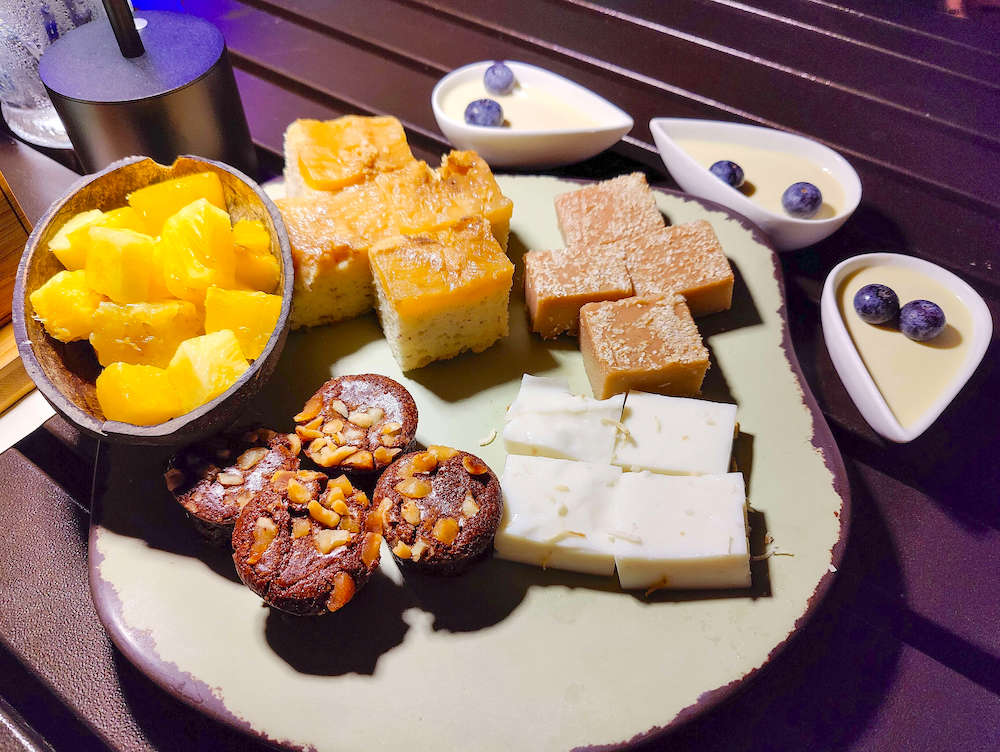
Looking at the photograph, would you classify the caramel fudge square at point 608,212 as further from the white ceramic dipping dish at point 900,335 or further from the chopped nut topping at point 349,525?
the chopped nut topping at point 349,525

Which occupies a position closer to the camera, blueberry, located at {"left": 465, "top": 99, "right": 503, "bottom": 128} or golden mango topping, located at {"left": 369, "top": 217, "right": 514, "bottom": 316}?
golden mango topping, located at {"left": 369, "top": 217, "right": 514, "bottom": 316}

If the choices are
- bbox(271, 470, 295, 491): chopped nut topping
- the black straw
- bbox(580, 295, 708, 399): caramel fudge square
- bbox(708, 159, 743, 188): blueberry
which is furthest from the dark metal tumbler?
bbox(708, 159, 743, 188): blueberry

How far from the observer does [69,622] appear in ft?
5.13

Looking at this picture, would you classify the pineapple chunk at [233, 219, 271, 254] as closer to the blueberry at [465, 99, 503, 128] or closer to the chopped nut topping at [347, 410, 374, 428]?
the chopped nut topping at [347, 410, 374, 428]

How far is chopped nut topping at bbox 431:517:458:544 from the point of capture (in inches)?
56.4

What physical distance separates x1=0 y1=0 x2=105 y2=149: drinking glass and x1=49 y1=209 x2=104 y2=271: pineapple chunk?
974 mm

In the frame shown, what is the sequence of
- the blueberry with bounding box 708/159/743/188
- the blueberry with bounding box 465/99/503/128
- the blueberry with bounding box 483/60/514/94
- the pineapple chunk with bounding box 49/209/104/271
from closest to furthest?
1. the pineapple chunk with bounding box 49/209/104/271
2. the blueberry with bounding box 708/159/743/188
3. the blueberry with bounding box 465/99/503/128
4. the blueberry with bounding box 483/60/514/94

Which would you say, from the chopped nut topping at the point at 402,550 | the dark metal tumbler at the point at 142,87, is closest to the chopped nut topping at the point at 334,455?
the chopped nut topping at the point at 402,550

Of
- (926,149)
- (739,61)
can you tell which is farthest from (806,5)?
(926,149)

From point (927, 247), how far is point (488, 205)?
136cm

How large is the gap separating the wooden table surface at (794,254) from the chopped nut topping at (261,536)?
1.23 feet

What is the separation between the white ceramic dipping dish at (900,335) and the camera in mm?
1696

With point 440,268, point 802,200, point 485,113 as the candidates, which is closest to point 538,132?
point 485,113

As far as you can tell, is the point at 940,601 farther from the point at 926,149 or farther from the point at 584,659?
the point at 926,149
